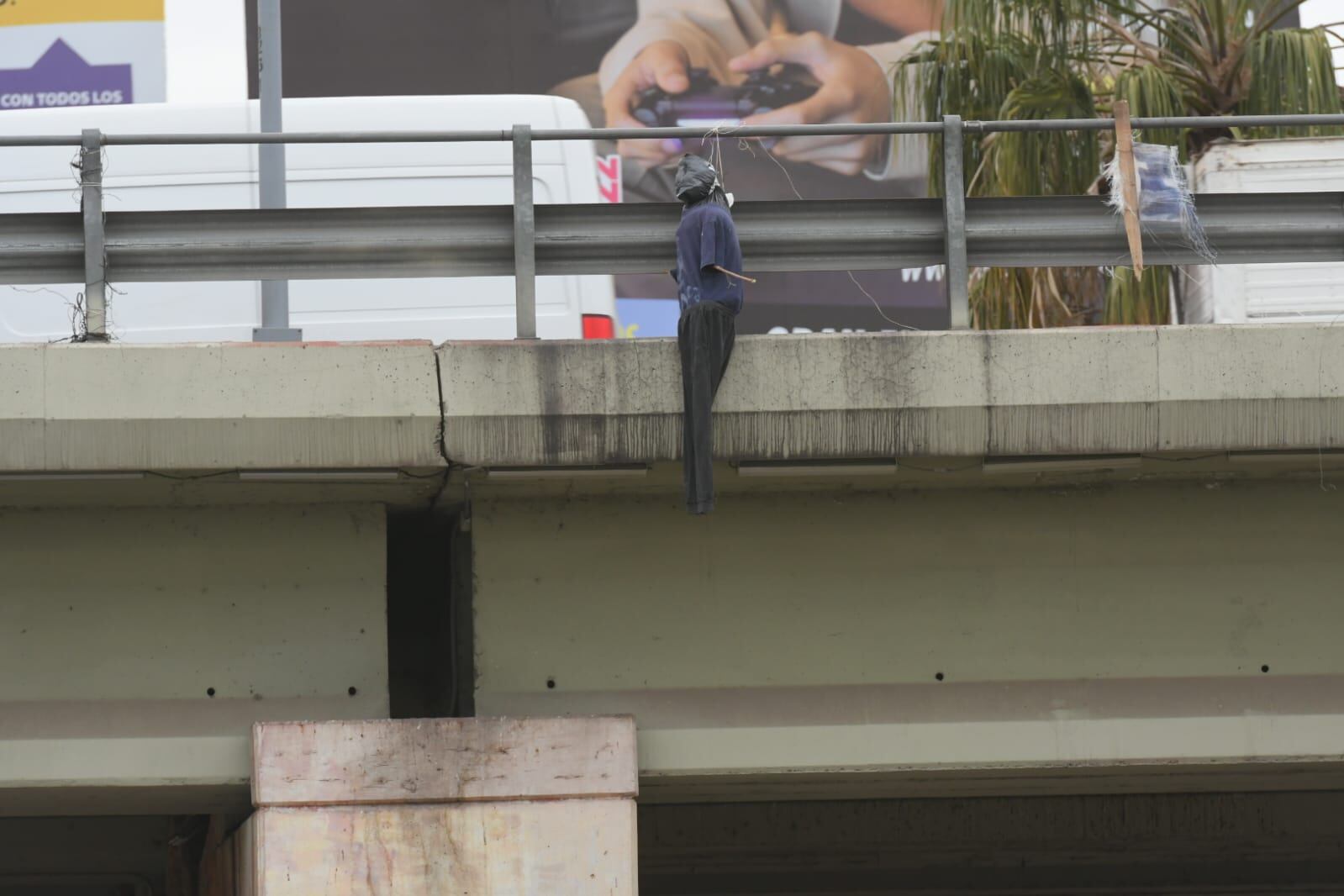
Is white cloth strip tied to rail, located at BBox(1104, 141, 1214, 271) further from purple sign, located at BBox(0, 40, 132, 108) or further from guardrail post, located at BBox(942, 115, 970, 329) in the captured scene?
purple sign, located at BBox(0, 40, 132, 108)

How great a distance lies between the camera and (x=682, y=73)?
25328 millimetres

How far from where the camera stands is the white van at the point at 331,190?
34.9 ft

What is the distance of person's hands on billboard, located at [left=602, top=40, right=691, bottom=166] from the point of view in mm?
24812

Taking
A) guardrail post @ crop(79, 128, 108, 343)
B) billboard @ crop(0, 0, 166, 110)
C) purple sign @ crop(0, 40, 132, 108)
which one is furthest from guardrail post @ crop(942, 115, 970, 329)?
purple sign @ crop(0, 40, 132, 108)

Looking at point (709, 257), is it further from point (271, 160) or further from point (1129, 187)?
point (271, 160)

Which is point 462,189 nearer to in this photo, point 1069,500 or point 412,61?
point 1069,500

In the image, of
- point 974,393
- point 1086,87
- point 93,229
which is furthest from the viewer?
point 1086,87

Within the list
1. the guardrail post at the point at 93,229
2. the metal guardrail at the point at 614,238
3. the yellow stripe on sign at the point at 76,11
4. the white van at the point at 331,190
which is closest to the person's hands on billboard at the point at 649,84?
the yellow stripe on sign at the point at 76,11

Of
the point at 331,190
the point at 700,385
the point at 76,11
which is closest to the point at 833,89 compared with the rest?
the point at 76,11

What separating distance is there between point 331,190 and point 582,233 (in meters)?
4.06

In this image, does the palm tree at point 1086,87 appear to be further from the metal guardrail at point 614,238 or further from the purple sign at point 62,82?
the purple sign at point 62,82

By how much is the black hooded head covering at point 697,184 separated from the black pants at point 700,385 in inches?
21.5

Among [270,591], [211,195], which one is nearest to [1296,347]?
[270,591]

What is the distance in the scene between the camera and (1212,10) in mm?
13539
